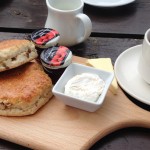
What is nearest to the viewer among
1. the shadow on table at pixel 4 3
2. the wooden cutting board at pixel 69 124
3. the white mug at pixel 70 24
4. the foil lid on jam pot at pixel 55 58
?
the wooden cutting board at pixel 69 124

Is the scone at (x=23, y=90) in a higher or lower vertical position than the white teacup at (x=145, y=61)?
lower

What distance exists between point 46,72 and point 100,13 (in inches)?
18.7

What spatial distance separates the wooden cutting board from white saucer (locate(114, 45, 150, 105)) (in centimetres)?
3

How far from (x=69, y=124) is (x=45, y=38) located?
0.95 ft

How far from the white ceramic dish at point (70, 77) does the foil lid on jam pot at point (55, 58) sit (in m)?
0.02

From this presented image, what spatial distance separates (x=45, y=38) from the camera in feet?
3.20

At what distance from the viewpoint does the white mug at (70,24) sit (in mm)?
1049

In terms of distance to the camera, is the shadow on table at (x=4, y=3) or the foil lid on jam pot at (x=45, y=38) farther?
the shadow on table at (x=4, y=3)

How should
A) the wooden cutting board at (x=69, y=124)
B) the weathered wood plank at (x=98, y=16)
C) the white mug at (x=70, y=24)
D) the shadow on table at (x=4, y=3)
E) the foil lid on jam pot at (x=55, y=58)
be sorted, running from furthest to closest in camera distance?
1. the shadow on table at (x=4, y=3)
2. the weathered wood plank at (x=98, y=16)
3. the white mug at (x=70, y=24)
4. the foil lid on jam pot at (x=55, y=58)
5. the wooden cutting board at (x=69, y=124)

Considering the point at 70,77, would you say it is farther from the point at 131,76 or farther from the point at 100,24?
the point at 100,24

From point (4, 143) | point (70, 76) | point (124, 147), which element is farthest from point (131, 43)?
point (4, 143)

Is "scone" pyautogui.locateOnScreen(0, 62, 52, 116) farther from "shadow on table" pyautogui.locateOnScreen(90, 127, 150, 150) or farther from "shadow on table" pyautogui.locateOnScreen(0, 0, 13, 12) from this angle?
"shadow on table" pyautogui.locateOnScreen(0, 0, 13, 12)

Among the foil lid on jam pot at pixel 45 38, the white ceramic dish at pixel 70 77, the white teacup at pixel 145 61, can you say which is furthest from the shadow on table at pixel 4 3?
the white teacup at pixel 145 61

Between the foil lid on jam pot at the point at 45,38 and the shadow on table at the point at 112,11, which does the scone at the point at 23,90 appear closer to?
the foil lid on jam pot at the point at 45,38
